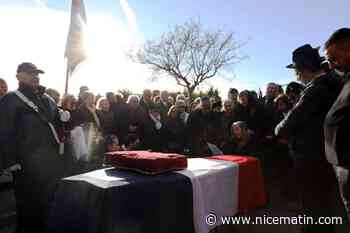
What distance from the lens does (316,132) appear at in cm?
253

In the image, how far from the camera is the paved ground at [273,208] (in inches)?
143

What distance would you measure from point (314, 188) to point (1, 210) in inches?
157

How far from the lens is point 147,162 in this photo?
6.93 ft

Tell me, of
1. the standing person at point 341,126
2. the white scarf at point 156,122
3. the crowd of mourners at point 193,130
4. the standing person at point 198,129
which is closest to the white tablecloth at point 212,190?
the crowd of mourners at point 193,130

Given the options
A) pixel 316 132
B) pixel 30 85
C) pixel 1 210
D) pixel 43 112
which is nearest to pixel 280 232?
pixel 316 132

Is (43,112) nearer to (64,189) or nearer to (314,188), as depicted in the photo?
(64,189)

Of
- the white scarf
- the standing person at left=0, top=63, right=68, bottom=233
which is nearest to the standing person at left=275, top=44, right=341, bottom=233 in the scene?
the standing person at left=0, top=63, right=68, bottom=233

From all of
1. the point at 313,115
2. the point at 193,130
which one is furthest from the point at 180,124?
the point at 313,115

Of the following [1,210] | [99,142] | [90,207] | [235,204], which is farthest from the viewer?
[99,142]

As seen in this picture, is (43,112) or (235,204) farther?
(43,112)

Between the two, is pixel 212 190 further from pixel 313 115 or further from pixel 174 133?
pixel 174 133

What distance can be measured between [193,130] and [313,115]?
2.74 meters

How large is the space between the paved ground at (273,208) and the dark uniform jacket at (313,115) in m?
1.30

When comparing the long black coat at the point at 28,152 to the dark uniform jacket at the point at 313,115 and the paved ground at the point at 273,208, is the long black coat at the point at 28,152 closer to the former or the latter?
Result: the paved ground at the point at 273,208
